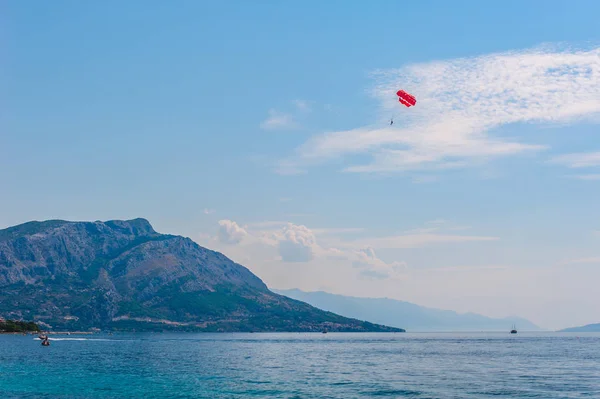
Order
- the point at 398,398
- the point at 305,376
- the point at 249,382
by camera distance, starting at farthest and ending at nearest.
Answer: the point at 305,376, the point at 249,382, the point at 398,398

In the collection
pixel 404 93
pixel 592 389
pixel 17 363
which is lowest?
pixel 17 363

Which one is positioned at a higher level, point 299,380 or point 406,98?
point 406,98

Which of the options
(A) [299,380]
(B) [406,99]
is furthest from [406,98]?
(A) [299,380]

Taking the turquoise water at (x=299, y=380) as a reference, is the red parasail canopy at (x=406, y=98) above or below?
above

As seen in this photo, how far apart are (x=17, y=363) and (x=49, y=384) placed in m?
57.8

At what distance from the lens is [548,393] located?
92.2m

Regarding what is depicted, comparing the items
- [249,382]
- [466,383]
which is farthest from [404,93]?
[249,382]

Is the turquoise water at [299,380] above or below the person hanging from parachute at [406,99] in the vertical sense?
below

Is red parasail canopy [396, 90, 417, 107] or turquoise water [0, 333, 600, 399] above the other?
red parasail canopy [396, 90, 417, 107]

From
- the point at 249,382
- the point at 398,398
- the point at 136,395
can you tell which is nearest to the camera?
the point at 398,398

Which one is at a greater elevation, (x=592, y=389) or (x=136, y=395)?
(x=592, y=389)

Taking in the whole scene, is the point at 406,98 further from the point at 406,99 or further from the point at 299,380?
the point at 299,380

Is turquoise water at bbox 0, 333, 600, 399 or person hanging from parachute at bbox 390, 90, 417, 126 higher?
person hanging from parachute at bbox 390, 90, 417, 126

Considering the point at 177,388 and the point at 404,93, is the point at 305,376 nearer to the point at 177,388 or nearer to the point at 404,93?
the point at 177,388
